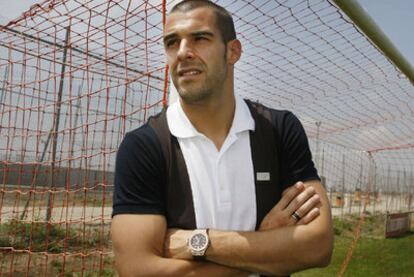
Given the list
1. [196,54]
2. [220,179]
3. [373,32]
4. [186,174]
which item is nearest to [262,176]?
[220,179]

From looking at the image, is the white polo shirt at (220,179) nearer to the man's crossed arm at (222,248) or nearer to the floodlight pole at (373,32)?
the man's crossed arm at (222,248)

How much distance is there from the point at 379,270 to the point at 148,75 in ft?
22.9

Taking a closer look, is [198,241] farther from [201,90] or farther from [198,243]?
[201,90]

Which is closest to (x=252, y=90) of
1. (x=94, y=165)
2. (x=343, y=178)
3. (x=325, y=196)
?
(x=94, y=165)

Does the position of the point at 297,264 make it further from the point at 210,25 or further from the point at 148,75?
Answer: the point at 148,75

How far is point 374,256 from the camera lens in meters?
10.3

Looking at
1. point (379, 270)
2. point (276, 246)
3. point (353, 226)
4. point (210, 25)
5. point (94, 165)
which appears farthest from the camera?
point (353, 226)

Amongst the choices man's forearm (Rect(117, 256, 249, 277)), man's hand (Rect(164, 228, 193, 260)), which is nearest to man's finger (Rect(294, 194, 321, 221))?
man's forearm (Rect(117, 256, 249, 277))

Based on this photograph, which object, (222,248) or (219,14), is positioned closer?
(222,248)

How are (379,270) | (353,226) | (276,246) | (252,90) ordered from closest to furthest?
(276,246) → (252,90) → (379,270) → (353,226)

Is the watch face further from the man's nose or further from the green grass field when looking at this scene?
the green grass field

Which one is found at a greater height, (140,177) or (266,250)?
(140,177)

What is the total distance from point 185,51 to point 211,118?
26 centimetres

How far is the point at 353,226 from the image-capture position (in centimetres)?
1803
